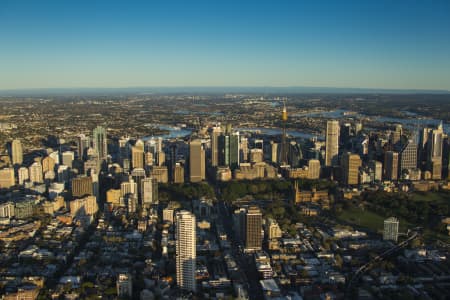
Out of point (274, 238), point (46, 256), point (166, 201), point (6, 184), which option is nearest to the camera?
point (46, 256)

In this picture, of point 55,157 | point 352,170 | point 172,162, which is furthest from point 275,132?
point 55,157

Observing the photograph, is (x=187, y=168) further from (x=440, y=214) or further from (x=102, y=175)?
(x=440, y=214)

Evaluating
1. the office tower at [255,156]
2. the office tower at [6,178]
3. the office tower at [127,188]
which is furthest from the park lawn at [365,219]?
the office tower at [6,178]

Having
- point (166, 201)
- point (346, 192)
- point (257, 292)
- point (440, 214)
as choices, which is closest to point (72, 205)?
point (166, 201)

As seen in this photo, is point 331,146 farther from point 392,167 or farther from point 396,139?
point 396,139

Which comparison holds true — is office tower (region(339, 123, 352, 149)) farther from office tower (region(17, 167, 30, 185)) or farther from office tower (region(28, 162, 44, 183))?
office tower (region(17, 167, 30, 185))
